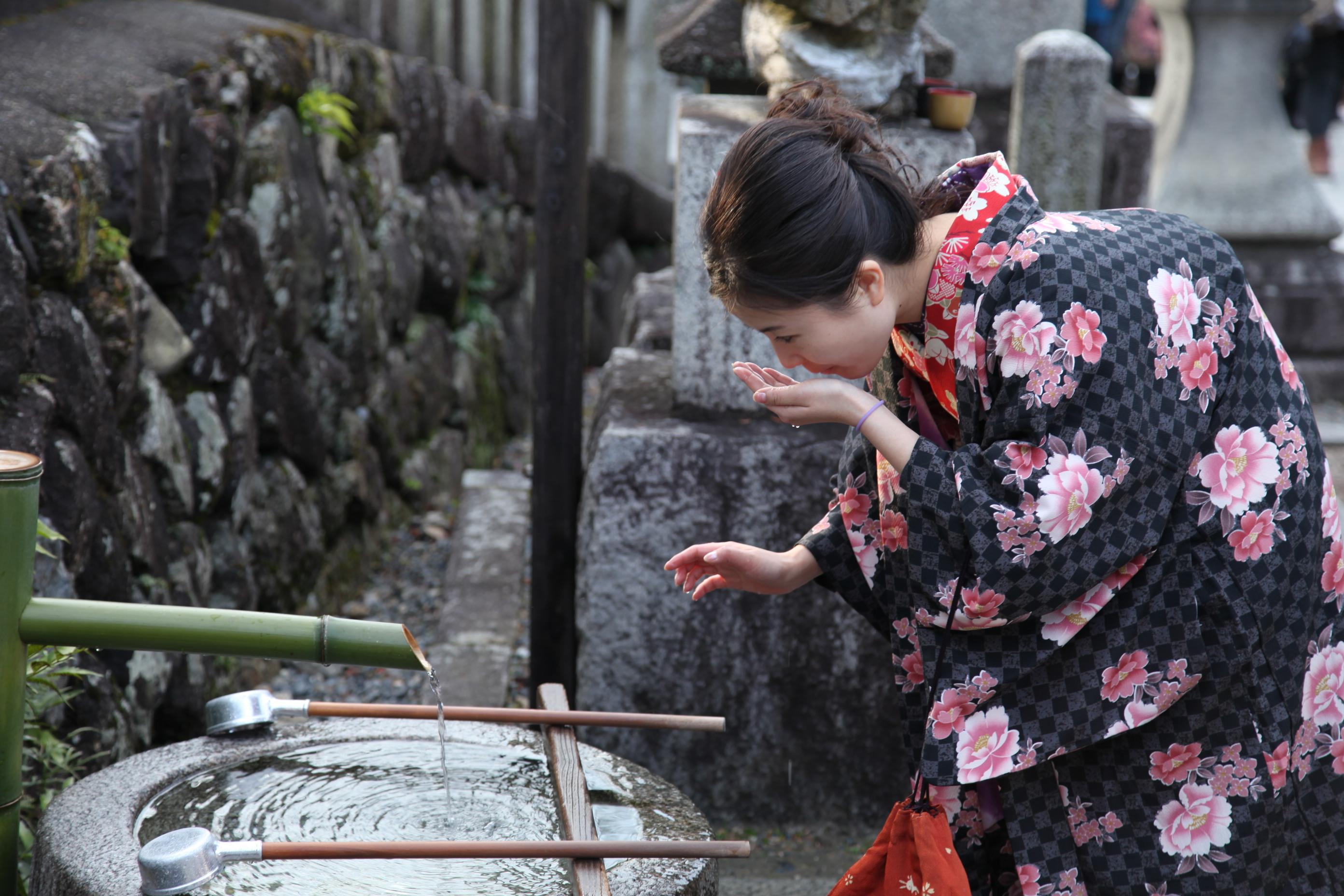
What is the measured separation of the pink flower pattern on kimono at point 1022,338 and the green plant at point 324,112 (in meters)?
3.13

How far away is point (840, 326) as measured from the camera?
5.72ft

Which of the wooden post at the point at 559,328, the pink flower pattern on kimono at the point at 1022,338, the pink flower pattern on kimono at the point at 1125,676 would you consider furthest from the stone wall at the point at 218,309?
the pink flower pattern on kimono at the point at 1125,676

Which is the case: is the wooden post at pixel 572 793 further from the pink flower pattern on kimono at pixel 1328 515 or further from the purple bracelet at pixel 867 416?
the pink flower pattern on kimono at pixel 1328 515

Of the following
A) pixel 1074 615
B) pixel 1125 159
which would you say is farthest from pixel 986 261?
pixel 1125 159

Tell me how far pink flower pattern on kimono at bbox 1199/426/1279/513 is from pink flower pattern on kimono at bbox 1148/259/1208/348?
0.16 m

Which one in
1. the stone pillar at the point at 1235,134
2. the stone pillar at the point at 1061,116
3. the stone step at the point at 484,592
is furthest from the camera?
the stone pillar at the point at 1235,134

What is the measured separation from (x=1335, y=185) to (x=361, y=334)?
9429mm

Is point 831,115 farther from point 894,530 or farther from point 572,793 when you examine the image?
point 572,793

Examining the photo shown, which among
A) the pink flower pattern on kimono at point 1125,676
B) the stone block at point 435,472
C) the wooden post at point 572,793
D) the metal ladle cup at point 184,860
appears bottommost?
the stone block at point 435,472

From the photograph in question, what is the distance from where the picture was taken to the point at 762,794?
3.19m

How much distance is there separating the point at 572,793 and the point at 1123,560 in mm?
847

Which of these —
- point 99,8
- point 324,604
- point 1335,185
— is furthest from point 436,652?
point 1335,185

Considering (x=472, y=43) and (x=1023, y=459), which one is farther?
(x=472, y=43)

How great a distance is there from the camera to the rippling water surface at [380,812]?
173 cm
